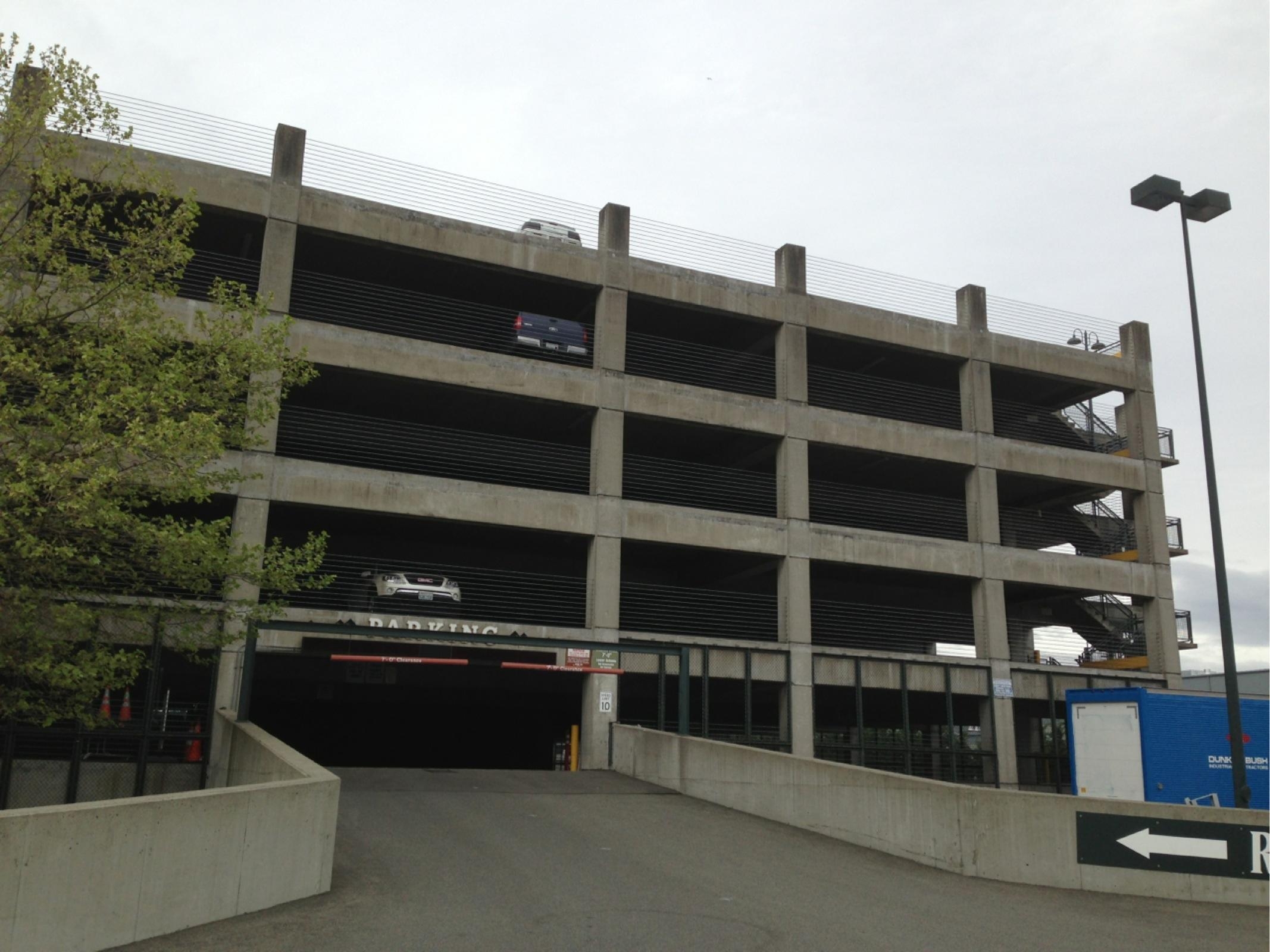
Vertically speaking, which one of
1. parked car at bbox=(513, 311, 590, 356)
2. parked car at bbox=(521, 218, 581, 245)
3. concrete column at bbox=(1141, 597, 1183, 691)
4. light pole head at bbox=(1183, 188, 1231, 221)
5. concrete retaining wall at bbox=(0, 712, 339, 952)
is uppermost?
parked car at bbox=(521, 218, 581, 245)

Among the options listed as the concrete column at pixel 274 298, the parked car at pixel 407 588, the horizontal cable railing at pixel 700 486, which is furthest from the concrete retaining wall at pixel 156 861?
the horizontal cable railing at pixel 700 486

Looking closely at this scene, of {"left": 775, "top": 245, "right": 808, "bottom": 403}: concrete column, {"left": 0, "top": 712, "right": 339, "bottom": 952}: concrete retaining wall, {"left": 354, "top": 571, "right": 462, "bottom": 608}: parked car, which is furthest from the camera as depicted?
{"left": 775, "top": 245, "right": 808, "bottom": 403}: concrete column

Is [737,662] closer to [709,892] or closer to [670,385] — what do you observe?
[670,385]

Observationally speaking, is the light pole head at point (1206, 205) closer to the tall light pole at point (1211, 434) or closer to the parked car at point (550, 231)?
the tall light pole at point (1211, 434)

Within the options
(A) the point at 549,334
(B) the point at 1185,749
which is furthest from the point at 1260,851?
(A) the point at 549,334

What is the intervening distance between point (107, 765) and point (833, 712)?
1139 inches

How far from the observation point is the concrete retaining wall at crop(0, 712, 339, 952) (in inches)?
343

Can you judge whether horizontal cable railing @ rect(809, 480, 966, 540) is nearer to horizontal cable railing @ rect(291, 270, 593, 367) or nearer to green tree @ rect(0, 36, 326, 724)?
horizontal cable railing @ rect(291, 270, 593, 367)

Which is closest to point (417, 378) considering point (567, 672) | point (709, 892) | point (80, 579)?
point (567, 672)

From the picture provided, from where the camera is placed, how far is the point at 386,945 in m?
9.47

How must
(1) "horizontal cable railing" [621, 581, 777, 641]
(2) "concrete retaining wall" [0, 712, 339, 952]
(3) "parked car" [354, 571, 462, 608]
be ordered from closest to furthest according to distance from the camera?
(2) "concrete retaining wall" [0, 712, 339, 952] < (3) "parked car" [354, 571, 462, 608] < (1) "horizontal cable railing" [621, 581, 777, 641]

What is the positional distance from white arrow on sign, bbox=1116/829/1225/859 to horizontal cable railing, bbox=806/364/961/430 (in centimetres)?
2568

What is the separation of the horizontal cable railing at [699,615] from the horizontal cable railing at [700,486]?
2.98 meters

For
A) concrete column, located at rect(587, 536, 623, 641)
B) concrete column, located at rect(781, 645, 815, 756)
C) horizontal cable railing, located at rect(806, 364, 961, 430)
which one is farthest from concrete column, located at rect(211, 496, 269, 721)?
horizontal cable railing, located at rect(806, 364, 961, 430)
